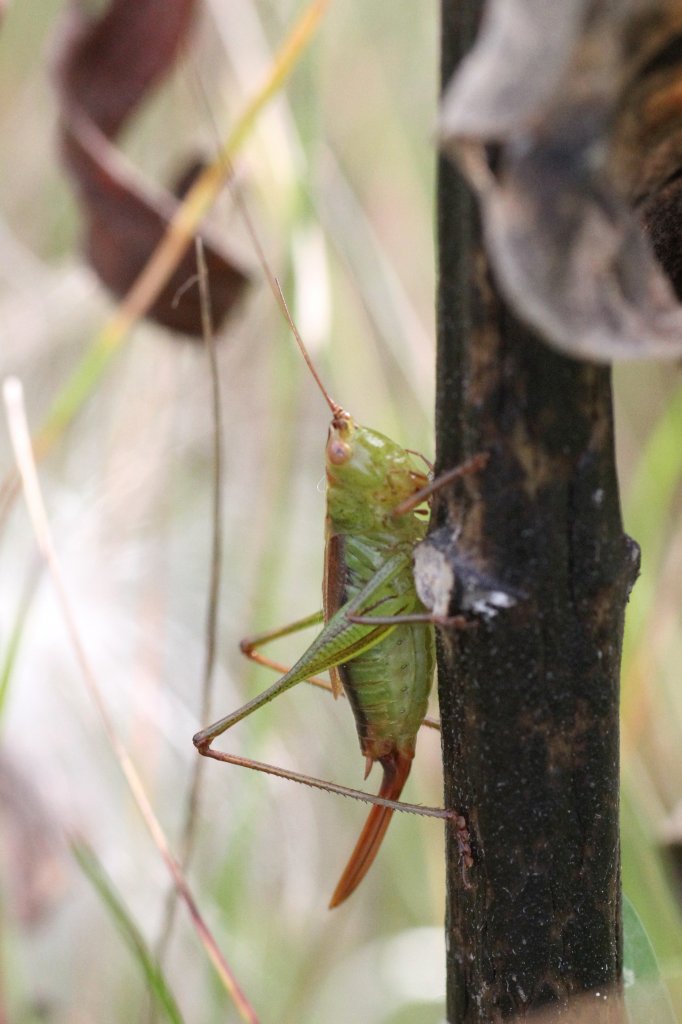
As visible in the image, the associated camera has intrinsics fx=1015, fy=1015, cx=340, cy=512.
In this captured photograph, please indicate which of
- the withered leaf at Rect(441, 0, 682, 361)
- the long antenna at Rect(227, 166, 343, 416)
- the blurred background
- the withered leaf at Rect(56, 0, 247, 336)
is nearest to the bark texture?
the withered leaf at Rect(441, 0, 682, 361)

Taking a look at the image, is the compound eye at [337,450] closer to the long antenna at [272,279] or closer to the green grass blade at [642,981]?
the long antenna at [272,279]

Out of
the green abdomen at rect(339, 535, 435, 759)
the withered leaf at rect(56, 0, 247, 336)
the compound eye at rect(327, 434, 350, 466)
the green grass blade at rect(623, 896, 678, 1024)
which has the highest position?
the withered leaf at rect(56, 0, 247, 336)

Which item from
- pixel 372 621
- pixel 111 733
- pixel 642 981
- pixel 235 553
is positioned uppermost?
pixel 235 553

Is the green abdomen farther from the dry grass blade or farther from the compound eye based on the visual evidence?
the dry grass blade

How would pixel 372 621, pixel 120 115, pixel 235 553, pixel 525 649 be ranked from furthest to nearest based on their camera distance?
pixel 235 553 < pixel 120 115 < pixel 372 621 < pixel 525 649

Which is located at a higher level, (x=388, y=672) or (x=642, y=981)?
(x=388, y=672)

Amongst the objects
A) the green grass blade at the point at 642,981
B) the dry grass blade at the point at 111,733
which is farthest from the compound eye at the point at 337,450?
the green grass blade at the point at 642,981

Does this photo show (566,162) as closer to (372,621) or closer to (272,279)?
(272,279)

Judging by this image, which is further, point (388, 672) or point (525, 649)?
point (388, 672)

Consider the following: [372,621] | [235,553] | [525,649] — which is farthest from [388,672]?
[235,553]
